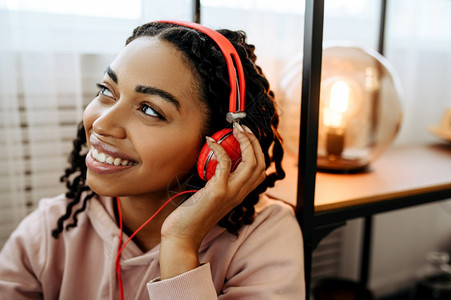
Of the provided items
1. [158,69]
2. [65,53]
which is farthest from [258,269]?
[65,53]

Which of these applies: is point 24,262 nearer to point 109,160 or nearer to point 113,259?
point 113,259

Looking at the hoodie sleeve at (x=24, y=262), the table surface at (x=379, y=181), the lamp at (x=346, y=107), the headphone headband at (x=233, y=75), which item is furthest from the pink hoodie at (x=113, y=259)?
the lamp at (x=346, y=107)

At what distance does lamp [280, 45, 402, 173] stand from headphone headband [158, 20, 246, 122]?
425mm

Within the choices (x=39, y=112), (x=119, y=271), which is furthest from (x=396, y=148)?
(x=39, y=112)

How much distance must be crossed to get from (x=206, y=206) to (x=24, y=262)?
46 centimetres

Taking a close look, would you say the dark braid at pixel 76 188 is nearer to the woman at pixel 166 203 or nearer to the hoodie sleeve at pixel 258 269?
the woman at pixel 166 203

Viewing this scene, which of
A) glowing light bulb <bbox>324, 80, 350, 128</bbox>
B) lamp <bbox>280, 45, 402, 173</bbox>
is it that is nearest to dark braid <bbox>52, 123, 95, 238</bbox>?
lamp <bbox>280, 45, 402, 173</bbox>

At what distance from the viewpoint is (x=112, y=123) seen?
0.69 meters

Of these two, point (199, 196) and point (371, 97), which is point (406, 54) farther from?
point (199, 196)

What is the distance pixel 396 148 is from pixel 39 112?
1.24 metres

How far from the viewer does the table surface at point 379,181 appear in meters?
0.92

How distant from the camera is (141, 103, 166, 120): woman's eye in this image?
71 centimetres

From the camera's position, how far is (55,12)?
1055 millimetres

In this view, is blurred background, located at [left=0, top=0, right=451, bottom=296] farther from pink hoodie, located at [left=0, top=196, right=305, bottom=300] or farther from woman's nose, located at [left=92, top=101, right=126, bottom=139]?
woman's nose, located at [left=92, top=101, right=126, bottom=139]
